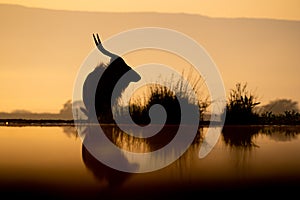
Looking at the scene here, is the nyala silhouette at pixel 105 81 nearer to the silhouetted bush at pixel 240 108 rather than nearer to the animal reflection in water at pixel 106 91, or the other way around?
the animal reflection in water at pixel 106 91

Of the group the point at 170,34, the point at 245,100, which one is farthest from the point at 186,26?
the point at 245,100

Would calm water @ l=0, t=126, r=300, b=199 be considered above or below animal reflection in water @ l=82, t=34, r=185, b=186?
below

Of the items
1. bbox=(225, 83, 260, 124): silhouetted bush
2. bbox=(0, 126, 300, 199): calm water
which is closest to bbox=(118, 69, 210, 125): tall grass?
bbox=(225, 83, 260, 124): silhouetted bush

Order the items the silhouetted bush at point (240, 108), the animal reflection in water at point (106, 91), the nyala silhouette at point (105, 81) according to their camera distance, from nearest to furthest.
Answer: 1. the animal reflection in water at point (106, 91)
2. the nyala silhouette at point (105, 81)
3. the silhouetted bush at point (240, 108)

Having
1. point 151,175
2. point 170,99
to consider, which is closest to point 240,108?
point 170,99

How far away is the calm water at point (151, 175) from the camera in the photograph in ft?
4.79

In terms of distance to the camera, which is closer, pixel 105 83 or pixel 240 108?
pixel 105 83

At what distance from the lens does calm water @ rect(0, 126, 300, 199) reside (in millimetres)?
1460

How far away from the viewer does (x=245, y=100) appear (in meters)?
5.71

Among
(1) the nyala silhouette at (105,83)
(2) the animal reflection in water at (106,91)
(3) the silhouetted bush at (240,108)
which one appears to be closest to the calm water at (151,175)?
(2) the animal reflection in water at (106,91)

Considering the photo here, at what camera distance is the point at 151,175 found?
181 centimetres

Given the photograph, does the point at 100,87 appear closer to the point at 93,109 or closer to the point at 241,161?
the point at 93,109

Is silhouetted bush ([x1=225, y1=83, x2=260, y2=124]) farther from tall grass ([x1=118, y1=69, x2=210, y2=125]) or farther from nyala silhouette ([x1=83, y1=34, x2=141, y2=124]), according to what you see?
nyala silhouette ([x1=83, y1=34, x2=141, y2=124])

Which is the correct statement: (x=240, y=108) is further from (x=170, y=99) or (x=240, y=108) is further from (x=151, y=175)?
(x=151, y=175)
